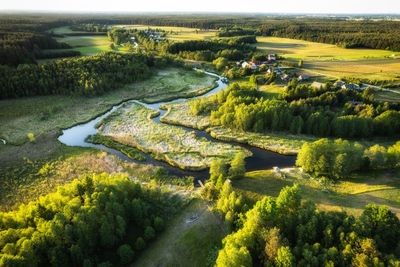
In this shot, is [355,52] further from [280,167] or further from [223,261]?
[223,261]

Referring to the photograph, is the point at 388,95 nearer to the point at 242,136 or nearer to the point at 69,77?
the point at 242,136

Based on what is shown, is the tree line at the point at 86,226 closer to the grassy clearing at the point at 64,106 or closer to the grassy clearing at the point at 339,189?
the grassy clearing at the point at 339,189

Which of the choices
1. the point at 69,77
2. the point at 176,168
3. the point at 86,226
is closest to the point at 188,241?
the point at 86,226

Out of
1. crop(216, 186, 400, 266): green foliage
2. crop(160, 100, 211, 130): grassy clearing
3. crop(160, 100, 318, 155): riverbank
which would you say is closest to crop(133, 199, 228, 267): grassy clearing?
crop(216, 186, 400, 266): green foliage

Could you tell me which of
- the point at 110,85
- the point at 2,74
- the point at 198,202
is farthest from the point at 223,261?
the point at 2,74

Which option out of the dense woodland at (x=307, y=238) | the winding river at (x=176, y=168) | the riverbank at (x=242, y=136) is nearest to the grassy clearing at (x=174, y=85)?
the riverbank at (x=242, y=136)
